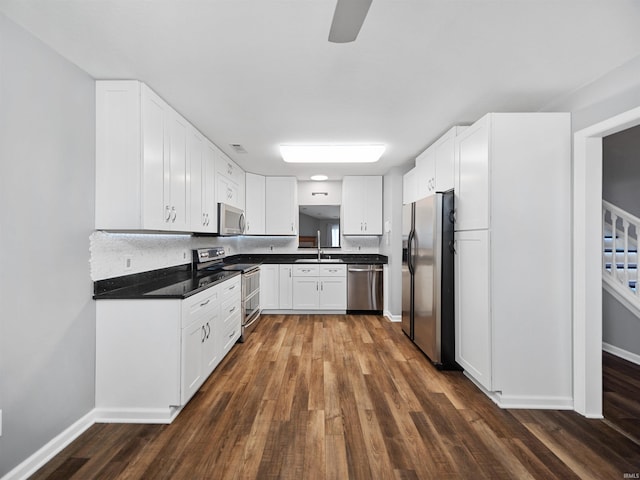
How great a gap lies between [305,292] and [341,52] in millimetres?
3833

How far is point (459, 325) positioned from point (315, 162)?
2675 mm

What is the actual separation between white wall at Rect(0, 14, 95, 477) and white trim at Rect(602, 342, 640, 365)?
5.00m

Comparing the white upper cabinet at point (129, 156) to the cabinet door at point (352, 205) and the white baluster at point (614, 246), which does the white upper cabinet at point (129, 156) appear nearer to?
the cabinet door at point (352, 205)

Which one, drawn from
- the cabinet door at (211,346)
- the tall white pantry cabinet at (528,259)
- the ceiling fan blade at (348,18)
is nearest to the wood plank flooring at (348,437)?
the cabinet door at (211,346)

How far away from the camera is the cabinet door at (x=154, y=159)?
7.04 ft

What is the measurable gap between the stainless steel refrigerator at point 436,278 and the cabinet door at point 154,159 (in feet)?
8.19

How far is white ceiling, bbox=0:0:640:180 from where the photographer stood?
57.1 inches

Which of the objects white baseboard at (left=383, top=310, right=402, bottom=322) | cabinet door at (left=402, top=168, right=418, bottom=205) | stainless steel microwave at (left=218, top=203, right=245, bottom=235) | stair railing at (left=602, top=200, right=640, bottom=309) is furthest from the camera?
white baseboard at (left=383, top=310, right=402, bottom=322)

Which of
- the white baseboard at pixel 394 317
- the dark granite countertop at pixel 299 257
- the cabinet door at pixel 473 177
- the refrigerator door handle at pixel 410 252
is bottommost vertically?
the white baseboard at pixel 394 317

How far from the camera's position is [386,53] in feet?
5.81

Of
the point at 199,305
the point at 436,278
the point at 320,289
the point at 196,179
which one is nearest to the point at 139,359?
the point at 199,305

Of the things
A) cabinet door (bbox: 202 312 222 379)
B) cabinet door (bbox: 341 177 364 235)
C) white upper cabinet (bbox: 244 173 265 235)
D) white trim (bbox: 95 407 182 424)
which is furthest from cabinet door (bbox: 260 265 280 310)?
white trim (bbox: 95 407 182 424)

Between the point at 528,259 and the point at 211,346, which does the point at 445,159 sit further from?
the point at 211,346

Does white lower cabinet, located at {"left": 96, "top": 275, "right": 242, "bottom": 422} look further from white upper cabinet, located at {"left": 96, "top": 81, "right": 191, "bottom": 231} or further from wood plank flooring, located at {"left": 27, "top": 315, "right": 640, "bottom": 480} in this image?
white upper cabinet, located at {"left": 96, "top": 81, "right": 191, "bottom": 231}
